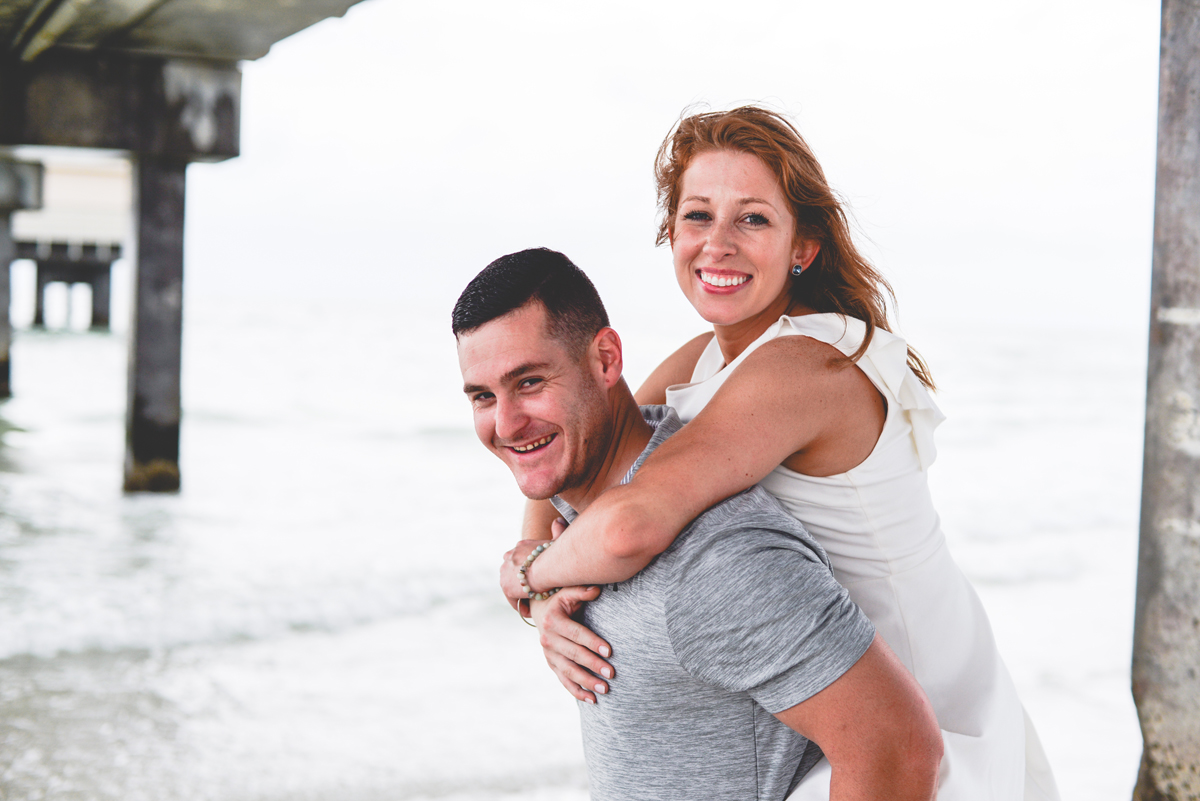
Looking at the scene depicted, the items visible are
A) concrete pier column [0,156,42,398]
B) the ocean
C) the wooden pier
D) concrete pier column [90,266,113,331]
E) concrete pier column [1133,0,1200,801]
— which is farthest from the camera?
concrete pier column [90,266,113,331]

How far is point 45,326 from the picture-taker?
42375 millimetres

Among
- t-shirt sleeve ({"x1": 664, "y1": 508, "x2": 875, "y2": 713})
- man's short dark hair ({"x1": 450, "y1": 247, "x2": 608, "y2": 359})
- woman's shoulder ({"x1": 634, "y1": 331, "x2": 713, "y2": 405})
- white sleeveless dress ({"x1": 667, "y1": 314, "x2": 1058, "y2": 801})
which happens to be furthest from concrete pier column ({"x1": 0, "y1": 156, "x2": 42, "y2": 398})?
t-shirt sleeve ({"x1": 664, "y1": 508, "x2": 875, "y2": 713})

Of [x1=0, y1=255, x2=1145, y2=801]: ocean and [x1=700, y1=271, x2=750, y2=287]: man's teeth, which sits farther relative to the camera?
[x1=0, y1=255, x2=1145, y2=801]: ocean

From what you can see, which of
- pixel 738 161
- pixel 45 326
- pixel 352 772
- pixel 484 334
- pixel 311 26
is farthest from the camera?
pixel 45 326

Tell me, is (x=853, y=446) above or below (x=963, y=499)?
above

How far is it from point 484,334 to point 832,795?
88 cm

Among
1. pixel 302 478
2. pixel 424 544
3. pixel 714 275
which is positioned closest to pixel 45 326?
pixel 302 478

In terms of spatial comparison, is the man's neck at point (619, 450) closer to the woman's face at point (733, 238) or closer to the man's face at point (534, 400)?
the man's face at point (534, 400)

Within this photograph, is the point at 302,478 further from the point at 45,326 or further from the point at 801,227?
the point at 45,326

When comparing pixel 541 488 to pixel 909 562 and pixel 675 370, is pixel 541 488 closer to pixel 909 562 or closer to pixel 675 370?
pixel 909 562

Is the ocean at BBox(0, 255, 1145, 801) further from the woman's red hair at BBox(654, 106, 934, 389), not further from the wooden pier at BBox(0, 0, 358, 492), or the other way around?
the woman's red hair at BBox(654, 106, 934, 389)

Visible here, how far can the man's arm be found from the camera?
1479 millimetres

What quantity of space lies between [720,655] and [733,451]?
355mm

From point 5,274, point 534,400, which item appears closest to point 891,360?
point 534,400
